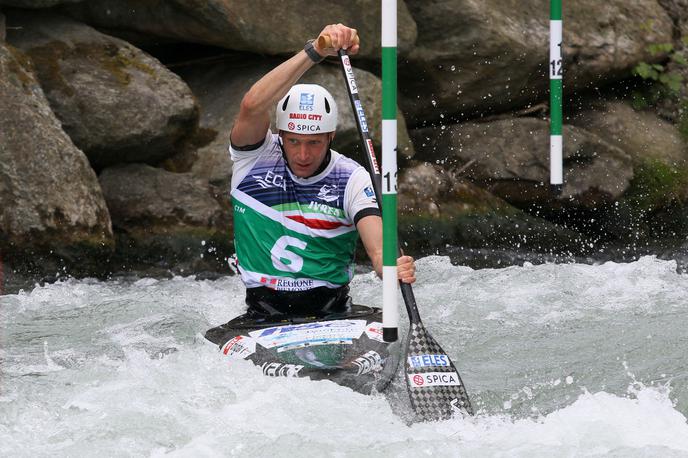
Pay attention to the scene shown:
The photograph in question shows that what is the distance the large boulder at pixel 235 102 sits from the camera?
32.1 ft

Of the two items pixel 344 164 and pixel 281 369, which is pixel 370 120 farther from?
pixel 281 369

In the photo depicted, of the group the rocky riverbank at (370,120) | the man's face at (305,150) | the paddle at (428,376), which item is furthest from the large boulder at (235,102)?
the paddle at (428,376)

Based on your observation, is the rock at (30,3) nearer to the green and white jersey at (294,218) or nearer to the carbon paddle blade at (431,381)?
the green and white jersey at (294,218)

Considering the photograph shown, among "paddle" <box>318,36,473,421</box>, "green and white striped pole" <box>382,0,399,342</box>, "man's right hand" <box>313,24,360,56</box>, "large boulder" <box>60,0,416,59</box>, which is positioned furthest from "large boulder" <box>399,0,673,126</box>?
"green and white striped pole" <box>382,0,399,342</box>

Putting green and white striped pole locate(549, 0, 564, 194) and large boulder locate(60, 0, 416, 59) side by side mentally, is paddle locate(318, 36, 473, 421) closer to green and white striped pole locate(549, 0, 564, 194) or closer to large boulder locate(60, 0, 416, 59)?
green and white striped pole locate(549, 0, 564, 194)

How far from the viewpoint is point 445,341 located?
23.0 feet

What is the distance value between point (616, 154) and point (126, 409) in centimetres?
700

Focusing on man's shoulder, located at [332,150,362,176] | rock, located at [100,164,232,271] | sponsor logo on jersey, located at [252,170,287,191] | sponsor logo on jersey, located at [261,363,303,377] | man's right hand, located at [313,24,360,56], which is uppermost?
man's right hand, located at [313,24,360,56]

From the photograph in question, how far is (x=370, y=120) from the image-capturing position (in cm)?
1024

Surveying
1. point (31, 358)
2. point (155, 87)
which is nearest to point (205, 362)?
point (31, 358)

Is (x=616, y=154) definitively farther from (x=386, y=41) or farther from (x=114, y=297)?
(x=386, y=41)

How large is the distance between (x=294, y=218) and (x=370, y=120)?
14.1 ft

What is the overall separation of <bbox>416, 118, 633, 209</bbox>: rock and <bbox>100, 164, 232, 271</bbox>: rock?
2.49 meters

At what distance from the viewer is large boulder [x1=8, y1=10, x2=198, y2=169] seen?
30.1ft
